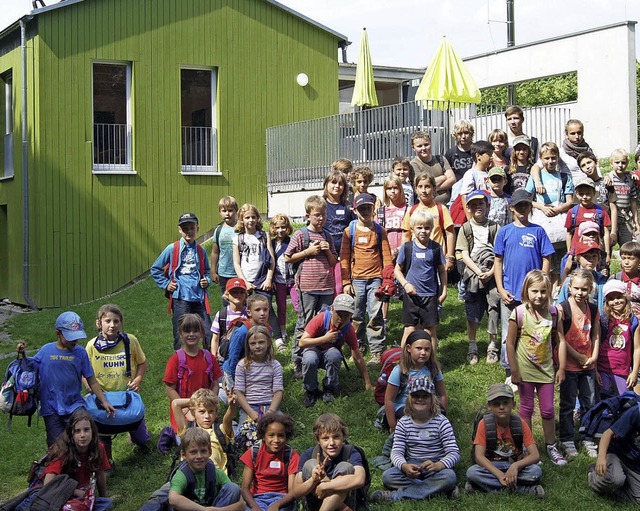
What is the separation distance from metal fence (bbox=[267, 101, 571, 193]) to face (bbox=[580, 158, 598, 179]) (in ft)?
20.7

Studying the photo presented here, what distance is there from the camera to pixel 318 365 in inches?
341

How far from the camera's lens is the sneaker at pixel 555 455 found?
719 centimetres

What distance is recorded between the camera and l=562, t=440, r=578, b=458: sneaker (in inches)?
290

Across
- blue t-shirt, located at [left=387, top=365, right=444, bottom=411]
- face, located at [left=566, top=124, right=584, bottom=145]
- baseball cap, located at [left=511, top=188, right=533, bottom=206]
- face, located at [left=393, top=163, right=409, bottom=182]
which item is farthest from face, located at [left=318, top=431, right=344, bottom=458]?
face, located at [left=566, top=124, right=584, bottom=145]

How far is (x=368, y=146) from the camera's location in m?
17.7

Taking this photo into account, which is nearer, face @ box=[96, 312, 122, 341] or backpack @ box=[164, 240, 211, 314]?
face @ box=[96, 312, 122, 341]

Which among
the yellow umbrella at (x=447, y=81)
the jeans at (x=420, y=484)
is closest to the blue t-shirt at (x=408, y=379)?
the jeans at (x=420, y=484)

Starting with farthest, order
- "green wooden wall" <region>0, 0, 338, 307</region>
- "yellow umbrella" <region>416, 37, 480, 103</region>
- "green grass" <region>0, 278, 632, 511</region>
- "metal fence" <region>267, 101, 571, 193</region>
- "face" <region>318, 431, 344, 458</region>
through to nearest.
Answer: "green wooden wall" <region>0, 0, 338, 307</region> < "yellow umbrella" <region>416, 37, 480, 103</region> < "metal fence" <region>267, 101, 571, 193</region> < "green grass" <region>0, 278, 632, 511</region> < "face" <region>318, 431, 344, 458</region>

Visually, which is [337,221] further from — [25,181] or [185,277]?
[25,181]

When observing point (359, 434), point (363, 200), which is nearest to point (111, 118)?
point (363, 200)

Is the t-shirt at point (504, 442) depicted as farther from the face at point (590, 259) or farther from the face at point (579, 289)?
the face at point (590, 259)

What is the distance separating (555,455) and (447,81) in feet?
37.7

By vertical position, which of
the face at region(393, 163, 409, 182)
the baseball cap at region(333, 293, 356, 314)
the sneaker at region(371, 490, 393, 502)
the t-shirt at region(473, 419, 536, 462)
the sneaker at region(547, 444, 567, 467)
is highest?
the face at region(393, 163, 409, 182)

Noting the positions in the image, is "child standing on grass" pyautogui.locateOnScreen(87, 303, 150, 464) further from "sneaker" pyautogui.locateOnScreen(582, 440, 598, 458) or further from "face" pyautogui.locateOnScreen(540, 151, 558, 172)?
"face" pyautogui.locateOnScreen(540, 151, 558, 172)
